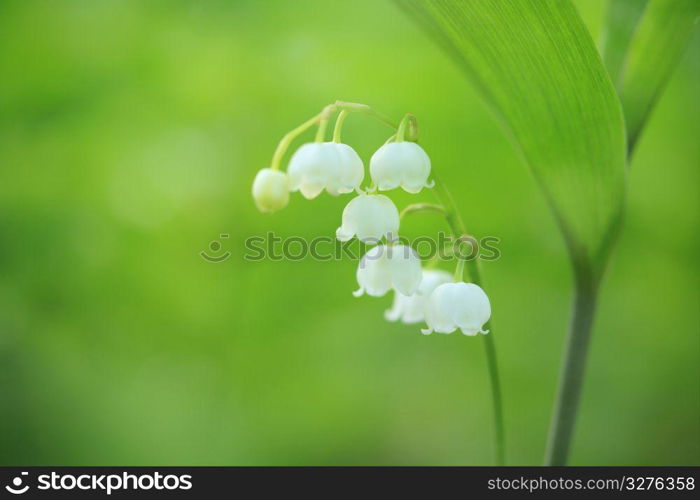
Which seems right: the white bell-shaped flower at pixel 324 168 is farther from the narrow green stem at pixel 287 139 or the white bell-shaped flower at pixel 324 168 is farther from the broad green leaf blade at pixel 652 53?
the broad green leaf blade at pixel 652 53

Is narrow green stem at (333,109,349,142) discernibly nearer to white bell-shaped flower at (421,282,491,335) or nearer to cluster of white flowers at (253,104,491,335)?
cluster of white flowers at (253,104,491,335)

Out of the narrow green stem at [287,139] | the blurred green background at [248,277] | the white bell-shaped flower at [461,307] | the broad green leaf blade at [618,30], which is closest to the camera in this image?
the narrow green stem at [287,139]

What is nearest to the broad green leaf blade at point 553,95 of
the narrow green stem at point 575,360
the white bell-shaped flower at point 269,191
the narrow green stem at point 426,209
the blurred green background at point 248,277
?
the narrow green stem at point 575,360

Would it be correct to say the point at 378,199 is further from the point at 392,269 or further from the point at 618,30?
the point at 618,30

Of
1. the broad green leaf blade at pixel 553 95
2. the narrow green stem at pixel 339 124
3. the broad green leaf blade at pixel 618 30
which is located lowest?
the narrow green stem at pixel 339 124

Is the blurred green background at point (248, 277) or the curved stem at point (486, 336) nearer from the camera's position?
the curved stem at point (486, 336)

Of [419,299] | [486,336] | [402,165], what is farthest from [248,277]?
[402,165]
